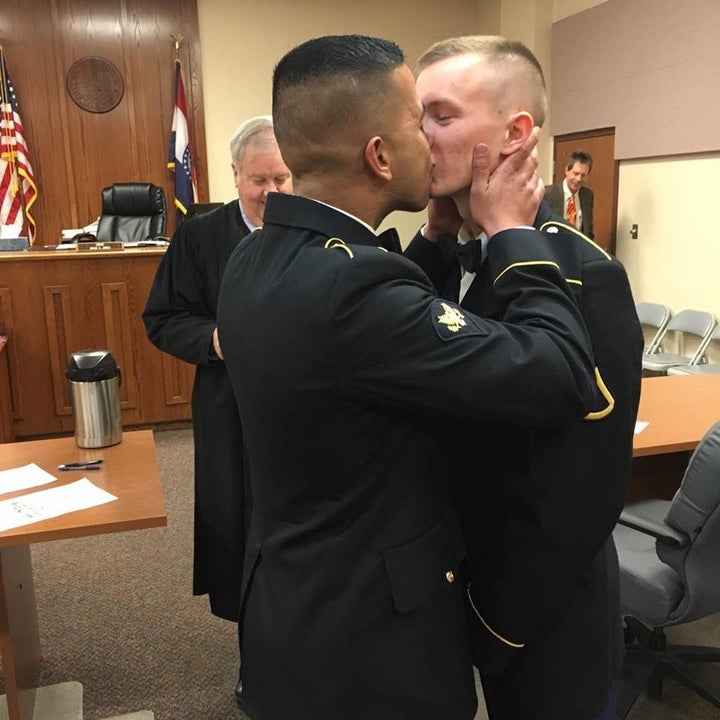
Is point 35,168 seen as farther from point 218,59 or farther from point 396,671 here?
point 396,671

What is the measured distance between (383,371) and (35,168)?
6.67m

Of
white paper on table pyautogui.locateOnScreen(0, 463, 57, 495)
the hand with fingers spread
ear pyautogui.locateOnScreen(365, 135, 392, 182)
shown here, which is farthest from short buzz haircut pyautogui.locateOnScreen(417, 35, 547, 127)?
white paper on table pyautogui.locateOnScreen(0, 463, 57, 495)

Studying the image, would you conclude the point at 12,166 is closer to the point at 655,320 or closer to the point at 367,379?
the point at 655,320

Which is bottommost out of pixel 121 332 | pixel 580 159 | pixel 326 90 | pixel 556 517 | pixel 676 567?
pixel 676 567

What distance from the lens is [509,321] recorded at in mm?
854

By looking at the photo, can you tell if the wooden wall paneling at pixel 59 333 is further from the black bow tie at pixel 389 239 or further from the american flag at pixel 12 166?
the black bow tie at pixel 389 239

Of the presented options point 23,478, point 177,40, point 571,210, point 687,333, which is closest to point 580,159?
point 571,210

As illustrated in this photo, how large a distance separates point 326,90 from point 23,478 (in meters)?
1.38

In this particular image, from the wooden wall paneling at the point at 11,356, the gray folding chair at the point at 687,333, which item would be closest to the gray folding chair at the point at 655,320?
the gray folding chair at the point at 687,333

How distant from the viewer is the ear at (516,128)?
100 centimetres

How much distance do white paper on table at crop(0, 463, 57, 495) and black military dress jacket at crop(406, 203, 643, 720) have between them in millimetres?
1199

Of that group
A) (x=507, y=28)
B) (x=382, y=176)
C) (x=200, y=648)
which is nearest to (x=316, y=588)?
(x=382, y=176)

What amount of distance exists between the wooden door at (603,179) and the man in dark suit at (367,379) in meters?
5.35

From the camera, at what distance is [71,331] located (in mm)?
4430
